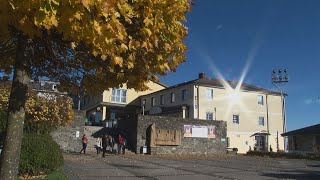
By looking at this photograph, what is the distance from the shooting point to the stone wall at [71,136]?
32625mm

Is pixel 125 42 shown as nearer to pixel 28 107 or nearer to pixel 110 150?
pixel 28 107

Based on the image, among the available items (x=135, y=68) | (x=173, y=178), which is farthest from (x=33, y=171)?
(x=135, y=68)

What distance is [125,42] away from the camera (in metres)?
5.66

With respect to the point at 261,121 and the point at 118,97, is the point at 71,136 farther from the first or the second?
the point at 261,121

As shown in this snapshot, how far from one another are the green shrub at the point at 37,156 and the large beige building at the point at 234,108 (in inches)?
1369

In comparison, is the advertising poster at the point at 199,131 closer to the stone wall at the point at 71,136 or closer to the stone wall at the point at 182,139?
the stone wall at the point at 182,139

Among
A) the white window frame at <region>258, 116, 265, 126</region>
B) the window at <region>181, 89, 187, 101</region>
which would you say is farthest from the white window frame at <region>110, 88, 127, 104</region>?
the white window frame at <region>258, 116, 265, 126</region>

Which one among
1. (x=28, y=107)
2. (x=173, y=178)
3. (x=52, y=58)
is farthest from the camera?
(x=28, y=107)

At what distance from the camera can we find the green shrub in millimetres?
13453

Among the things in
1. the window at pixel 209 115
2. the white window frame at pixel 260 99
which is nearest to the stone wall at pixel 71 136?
the window at pixel 209 115

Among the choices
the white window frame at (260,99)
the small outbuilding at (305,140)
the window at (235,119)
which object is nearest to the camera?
the small outbuilding at (305,140)

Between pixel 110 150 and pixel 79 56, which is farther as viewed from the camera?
pixel 110 150

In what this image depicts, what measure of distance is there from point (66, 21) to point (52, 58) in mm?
2852

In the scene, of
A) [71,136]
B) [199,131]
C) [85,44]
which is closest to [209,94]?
[199,131]
